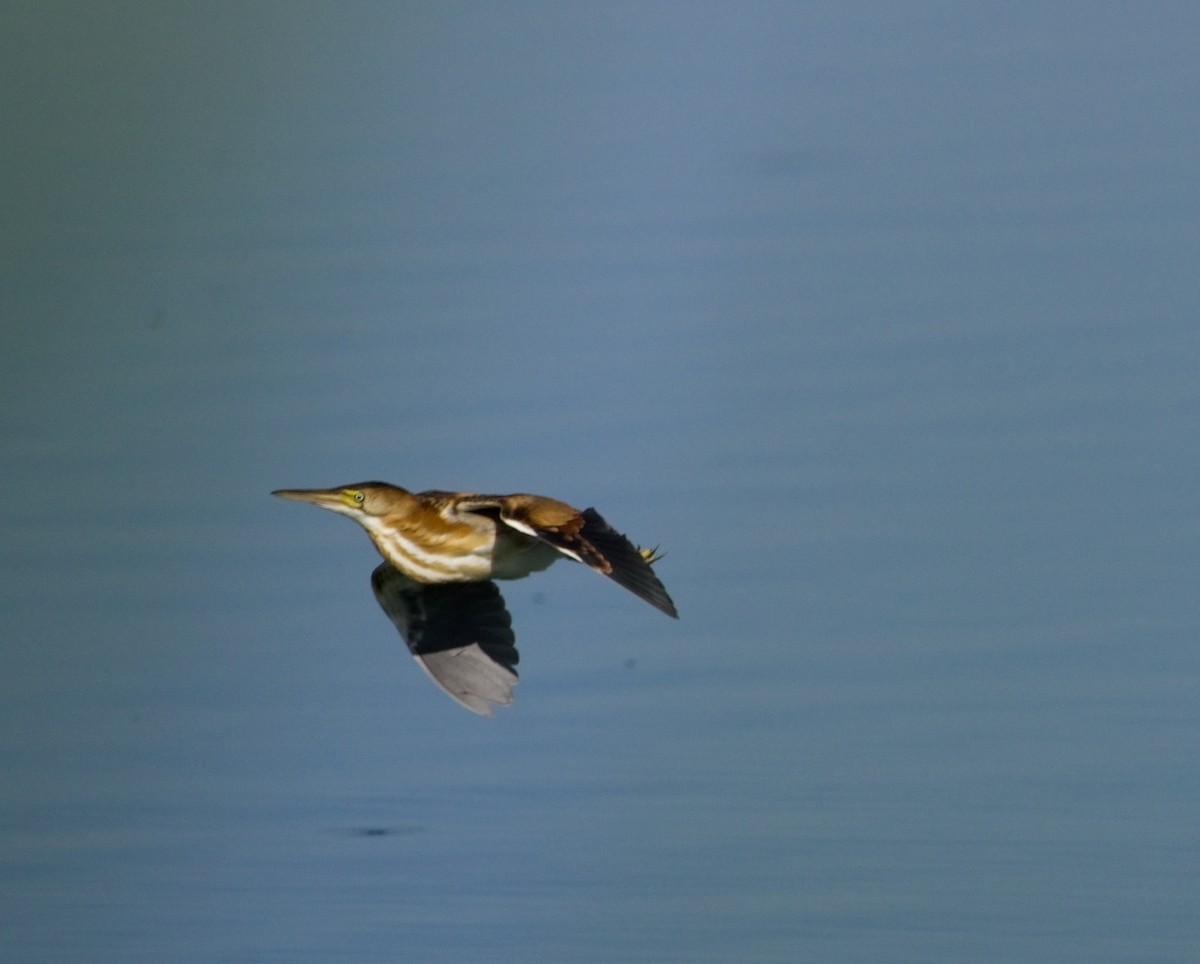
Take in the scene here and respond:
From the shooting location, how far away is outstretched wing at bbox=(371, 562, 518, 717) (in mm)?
4828

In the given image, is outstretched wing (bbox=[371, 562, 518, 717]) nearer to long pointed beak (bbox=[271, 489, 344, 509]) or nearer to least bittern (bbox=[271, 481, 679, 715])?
least bittern (bbox=[271, 481, 679, 715])

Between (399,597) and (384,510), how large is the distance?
0.21 meters

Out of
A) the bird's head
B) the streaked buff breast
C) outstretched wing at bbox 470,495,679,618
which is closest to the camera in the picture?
outstretched wing at bbox 470,495,679,618

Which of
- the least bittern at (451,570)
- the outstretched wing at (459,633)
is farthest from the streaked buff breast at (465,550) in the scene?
the outstretched wing at (459,633)

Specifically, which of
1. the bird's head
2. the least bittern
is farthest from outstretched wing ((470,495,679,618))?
the bird's head

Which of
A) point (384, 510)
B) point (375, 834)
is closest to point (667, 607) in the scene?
point (384, 510)

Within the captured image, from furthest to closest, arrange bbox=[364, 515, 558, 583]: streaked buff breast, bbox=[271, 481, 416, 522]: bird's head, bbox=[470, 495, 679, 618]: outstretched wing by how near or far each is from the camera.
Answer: bbox=[271, 481, 416, 522]: bird's head < bbox=[364, 515, 558, 583]: streaked buff breast < bbox=[470, 495, 679, 618]: outstretched wing

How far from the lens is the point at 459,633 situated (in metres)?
4.87

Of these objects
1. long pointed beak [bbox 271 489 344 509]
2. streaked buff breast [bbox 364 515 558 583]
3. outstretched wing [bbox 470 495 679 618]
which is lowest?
outstretched wing [bbox 470 495 679 618]

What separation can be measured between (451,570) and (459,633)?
18 centimetres

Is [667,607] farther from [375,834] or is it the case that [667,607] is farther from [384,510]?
[375,834]

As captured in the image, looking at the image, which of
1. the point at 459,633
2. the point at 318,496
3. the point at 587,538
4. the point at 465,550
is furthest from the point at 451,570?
the point at 587,538

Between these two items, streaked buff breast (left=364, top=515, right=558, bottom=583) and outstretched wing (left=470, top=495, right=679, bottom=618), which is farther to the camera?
streaked buff breast (left=364, top=515, right=558, bottom=583)

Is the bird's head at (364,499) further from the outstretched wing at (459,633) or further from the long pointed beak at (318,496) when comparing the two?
the outstretched wing at (459,633)
